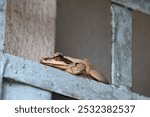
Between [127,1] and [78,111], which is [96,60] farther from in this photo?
[78,111]

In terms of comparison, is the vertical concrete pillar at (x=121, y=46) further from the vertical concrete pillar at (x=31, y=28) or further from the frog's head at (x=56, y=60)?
the vertical concrete pillar at (x=31, y=28)

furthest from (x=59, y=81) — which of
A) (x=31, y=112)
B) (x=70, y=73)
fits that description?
(x=31, y=112)

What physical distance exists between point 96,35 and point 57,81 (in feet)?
4.50

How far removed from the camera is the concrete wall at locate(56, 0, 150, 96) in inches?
159

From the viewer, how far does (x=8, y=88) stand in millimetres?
2756

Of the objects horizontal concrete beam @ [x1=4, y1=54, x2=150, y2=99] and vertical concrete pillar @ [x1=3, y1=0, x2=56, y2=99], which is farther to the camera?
vertical concrete pillar @ [x1=3, y1=0, x2=56, y2=99]

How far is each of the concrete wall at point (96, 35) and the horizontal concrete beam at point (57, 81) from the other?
97 cm

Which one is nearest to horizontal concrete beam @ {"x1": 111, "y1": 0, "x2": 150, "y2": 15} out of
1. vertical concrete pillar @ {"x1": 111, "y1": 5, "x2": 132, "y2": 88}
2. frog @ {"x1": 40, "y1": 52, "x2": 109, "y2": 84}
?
vertical concrete pillar @ {"x1": 111, "y1": 5, "x2": 132, "y2": 88}

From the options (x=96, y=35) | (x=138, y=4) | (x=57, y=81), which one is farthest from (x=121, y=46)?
(x=96, y=35)

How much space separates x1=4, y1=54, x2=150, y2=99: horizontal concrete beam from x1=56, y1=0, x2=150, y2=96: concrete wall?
0.97m

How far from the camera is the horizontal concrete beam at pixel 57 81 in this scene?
9.04 ft

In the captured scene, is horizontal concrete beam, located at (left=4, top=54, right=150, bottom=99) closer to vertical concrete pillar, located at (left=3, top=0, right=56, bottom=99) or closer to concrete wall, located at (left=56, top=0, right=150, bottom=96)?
vertical concrete pillar, located at (left=3, top=0, right=56, bottom=99)

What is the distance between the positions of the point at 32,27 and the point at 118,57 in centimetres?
64

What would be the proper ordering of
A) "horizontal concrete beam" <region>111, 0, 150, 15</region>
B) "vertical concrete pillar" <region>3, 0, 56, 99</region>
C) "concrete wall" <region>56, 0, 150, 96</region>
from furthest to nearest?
"concrete wall" <region>56, 0, 150, 96</region> < "vertical concrete pillar" <region>3, 0, 56, 99</region> < "horizontal concrete beam" <region>111, 0, 150, 15</region>
